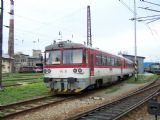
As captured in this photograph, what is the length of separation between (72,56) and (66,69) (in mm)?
810

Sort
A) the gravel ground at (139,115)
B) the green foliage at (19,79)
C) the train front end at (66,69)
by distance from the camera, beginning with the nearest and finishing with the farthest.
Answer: the gravel ground at (139,115) < the train front end at (66,69) < the green foliage at (19,79)

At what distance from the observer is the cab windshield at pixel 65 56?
1762 cm

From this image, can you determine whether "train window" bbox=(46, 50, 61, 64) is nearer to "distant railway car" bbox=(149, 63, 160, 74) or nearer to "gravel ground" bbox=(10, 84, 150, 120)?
"gravel ground" bbox=(10, 84, 150, 120)

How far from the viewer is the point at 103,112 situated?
40.1ft

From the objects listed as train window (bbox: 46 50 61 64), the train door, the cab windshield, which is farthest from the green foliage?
the train door

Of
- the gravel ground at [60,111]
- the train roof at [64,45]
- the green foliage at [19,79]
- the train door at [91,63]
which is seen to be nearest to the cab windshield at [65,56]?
the train roof at [64,45]

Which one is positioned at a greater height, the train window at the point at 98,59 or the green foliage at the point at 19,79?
the train window at the point at 98,59

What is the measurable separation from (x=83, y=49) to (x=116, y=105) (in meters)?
4.31

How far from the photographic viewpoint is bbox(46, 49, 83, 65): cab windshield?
17625 millimetres

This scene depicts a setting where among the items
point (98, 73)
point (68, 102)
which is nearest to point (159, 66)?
point (98, 73)

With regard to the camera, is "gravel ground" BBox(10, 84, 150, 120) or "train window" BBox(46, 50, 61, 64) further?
"train window" BBox(46, 50, 61, 64)

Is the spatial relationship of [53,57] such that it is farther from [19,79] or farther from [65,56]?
[19,79]

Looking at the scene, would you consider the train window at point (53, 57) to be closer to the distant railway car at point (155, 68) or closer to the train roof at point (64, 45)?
the train roof at point (64, 45)

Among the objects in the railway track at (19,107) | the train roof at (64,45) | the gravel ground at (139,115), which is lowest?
the gravel ground at (139,115)
